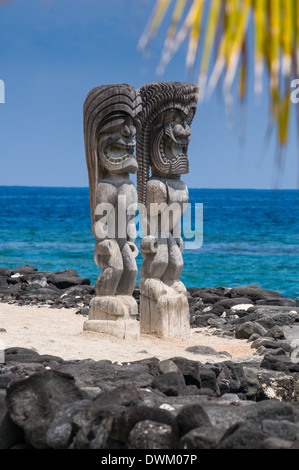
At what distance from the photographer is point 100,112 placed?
768 centimetres

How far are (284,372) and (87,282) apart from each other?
24.6 feet

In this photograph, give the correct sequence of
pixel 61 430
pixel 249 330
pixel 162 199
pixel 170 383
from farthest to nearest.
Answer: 1. pixel 249 330
2. pixel 162 199
3. pixel 170 383
4. pixel 61 430

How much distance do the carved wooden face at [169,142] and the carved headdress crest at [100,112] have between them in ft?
1.60

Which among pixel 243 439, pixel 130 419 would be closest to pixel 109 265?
pixel 130 419

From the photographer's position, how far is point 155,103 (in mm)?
8148

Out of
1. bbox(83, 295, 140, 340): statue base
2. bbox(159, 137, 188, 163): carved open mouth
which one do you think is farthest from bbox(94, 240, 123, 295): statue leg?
bbox(159, 137, 188, 163): carved open mouth

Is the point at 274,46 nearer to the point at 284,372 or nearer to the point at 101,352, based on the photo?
the point at 284,372

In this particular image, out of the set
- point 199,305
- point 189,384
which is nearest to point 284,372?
point 189,384

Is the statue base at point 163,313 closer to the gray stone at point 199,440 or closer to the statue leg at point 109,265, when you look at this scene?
the statue leg at point 109,265

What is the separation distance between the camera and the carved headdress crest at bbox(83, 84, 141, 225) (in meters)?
7.65

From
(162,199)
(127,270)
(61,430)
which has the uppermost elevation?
(162,199)

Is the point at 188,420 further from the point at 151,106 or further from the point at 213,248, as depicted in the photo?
the point at 213,248

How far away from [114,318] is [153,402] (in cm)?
346

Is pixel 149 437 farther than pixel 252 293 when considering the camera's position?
No
